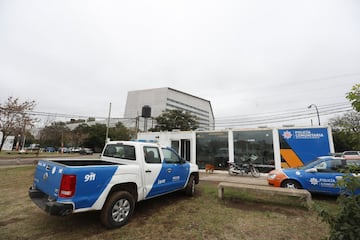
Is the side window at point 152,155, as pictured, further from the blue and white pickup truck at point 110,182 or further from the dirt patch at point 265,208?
the dirt patch at point 265,208

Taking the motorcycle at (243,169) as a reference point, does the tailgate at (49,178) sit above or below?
above

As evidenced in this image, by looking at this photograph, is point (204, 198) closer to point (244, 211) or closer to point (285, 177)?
point (244, 211)

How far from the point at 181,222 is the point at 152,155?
1.80m

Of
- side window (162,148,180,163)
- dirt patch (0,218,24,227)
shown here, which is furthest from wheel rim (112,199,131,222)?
dirt patch (0,218,24,227)

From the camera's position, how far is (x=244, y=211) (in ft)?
14.7

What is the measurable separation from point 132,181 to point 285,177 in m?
5.47

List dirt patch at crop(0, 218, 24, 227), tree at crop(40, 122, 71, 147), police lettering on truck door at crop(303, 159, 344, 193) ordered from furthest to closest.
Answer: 1. tree at crop(40, 122, 71, 147)
2. police lettering on truck door at crop(303, 159, 344, 193)
3. dirt patch at crop(0, 218, 24, 227)

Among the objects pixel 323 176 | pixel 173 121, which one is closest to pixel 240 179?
pixel 323 176

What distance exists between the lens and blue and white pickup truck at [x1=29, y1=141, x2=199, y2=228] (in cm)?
279

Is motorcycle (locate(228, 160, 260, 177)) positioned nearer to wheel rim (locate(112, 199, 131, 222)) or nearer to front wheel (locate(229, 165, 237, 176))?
front wheel (locate(229, 165, 237, 176))

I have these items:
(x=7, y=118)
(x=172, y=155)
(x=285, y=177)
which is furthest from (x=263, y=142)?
(x=7, y=118)

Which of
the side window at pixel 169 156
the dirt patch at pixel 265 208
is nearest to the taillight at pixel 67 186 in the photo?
the side window at pixel 169 156

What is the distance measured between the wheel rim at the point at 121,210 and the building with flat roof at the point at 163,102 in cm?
5329

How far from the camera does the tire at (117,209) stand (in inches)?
127
